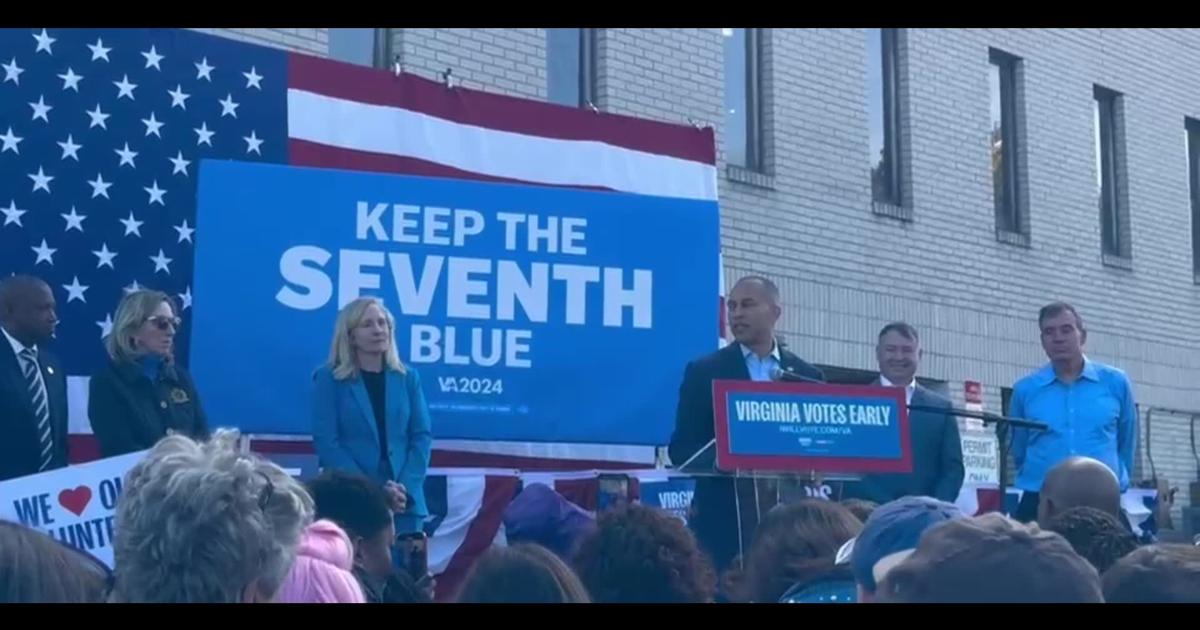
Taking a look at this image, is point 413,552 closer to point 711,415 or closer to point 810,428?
point 711,415

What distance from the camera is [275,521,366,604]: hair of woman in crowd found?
3117 mm

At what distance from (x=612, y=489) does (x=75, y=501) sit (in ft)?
8.79

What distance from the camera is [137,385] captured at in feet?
21.6

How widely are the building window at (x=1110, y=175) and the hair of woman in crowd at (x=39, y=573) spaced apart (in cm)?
1446

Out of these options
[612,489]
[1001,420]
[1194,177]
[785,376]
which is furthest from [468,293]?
[1194,177]

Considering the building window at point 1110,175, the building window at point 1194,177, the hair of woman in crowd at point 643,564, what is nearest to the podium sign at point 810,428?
the hair of woman in crowd at point 643,564

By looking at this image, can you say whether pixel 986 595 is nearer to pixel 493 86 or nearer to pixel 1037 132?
pixel 493 86

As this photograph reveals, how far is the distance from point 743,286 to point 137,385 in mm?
2488

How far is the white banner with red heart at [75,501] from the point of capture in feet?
17.7

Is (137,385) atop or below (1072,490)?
atop

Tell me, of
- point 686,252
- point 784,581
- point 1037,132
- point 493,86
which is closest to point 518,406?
point 686,252

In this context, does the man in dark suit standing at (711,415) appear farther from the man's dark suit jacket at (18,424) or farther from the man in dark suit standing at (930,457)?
the man's dark suit jacket at (18,424)

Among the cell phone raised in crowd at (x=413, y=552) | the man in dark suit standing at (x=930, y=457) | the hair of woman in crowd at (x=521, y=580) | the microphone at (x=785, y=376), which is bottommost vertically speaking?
the cell phone raised in crowd at (x=413, y=552)

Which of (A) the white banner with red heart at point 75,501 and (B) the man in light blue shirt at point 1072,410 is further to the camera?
(B) the man in light blue shirt at point 1072,410
